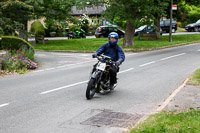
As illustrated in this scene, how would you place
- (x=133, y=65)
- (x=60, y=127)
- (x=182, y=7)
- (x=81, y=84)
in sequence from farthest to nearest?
1. (x=182, y=7)
2. (x=133, y=65)
3. (x=81, y=84)
4. (x=60, y=127)

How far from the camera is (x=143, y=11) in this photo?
2461cm

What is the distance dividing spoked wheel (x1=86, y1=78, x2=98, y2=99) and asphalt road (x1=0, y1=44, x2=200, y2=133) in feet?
0.56

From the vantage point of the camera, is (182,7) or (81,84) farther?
(182,7)

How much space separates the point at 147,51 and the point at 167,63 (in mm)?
7384

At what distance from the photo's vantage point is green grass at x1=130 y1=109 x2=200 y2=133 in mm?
5539

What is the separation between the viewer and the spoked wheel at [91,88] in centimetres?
860

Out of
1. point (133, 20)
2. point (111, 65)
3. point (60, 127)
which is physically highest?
point (133, 20)

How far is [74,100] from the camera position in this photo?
28.6 feet

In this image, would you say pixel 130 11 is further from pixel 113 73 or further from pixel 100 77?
pixel 100 77

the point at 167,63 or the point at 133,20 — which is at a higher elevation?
the point at 133,20

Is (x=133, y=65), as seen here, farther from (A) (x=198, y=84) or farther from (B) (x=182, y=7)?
(B) (x=182, y=7)

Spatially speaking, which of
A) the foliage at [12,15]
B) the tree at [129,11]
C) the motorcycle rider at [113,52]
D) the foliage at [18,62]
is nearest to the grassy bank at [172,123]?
the motorcycle rider at [113,52]

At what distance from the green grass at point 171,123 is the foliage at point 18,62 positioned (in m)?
9.32

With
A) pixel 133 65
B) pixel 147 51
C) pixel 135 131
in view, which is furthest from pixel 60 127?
pixel 147 51
